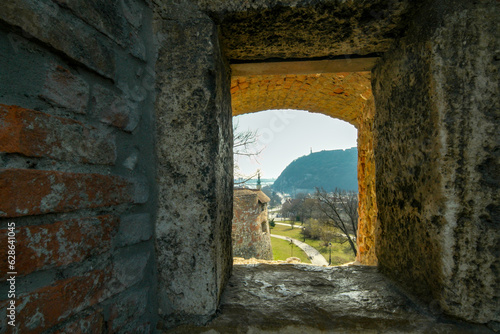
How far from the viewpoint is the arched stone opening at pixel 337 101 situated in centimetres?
226

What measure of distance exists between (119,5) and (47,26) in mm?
338

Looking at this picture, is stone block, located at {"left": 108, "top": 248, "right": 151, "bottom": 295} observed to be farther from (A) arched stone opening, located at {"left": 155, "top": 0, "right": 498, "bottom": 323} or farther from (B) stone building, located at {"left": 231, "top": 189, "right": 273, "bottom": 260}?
(B) stone building, located at {"left": 231, "top": 189, "right": 273, "bottom": 260}

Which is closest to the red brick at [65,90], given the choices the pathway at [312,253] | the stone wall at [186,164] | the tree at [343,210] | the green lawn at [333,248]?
the stone wall at [186,164]

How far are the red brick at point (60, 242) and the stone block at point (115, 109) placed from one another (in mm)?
326

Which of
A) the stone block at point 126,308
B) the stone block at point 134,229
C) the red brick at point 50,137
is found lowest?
the stone block at point 126,308

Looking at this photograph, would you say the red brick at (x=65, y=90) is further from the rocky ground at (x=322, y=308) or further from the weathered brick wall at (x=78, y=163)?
the rocky ground at (x=322, y=308)

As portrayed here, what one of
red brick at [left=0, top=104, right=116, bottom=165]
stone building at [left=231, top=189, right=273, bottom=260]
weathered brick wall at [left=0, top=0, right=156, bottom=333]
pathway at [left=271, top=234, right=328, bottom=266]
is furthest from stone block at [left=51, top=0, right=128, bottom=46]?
pathway at [left=271, top=234, right=328, bottom=266]

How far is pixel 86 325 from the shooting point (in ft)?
2.34

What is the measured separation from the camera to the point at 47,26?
0.63 meters

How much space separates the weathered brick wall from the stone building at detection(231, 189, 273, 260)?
27.9ft

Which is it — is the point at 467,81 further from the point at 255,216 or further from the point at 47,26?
the point at 255,216

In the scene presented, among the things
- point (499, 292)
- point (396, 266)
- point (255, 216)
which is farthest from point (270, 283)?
point (255, 216)

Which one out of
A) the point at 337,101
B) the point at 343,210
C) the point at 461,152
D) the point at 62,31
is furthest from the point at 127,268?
the point at 343,210

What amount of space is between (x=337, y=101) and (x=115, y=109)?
7.79ft
